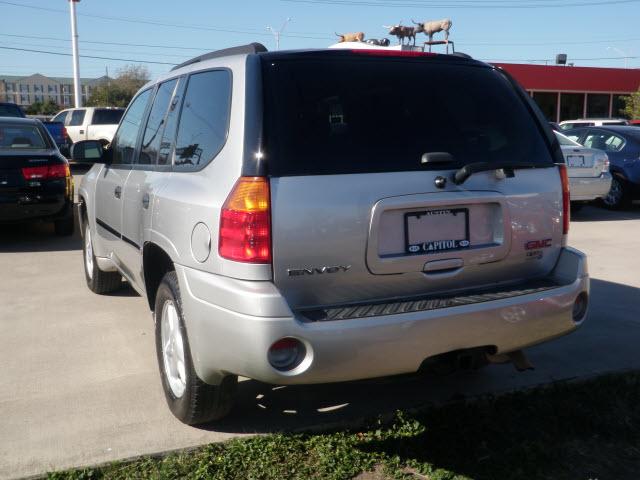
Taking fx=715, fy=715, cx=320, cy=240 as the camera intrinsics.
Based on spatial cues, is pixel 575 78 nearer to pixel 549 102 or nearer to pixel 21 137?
pixel 549 102

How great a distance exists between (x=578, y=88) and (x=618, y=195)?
2738cm

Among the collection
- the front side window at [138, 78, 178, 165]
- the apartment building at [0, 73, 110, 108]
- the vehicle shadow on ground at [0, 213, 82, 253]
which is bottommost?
the vehicle shadow on ground at [0, 213, 82, 253]

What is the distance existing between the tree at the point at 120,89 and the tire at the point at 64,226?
190ft

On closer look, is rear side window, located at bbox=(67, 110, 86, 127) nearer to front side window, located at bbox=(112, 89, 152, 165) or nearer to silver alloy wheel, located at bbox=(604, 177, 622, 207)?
silver alloy wheel, located at bbox=(604, 177, 622, 207)

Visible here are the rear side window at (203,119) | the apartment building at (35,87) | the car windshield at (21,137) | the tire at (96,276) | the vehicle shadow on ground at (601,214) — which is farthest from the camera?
the apartment building at (35,87)

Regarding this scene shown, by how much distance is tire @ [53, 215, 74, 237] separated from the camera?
961cm

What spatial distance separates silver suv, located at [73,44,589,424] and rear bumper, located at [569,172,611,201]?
8.26 m

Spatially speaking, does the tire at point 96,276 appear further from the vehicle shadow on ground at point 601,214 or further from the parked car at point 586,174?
the vehicle shadow on ground at point 601,214

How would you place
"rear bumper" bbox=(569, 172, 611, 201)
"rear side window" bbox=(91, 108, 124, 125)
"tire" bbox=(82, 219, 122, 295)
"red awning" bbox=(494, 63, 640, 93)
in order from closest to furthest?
"tire" bbox=(82, 219, 122, 295)
"rear bumper" bbox=(569, 172, 611, 201)
"rear side window" bbox=(91, 108, 124, 125)
"red awning" bbox=(494, 63, 640, 93)

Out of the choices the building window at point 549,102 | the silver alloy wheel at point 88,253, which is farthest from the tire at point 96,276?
the building window at point 549,102

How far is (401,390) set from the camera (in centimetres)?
441

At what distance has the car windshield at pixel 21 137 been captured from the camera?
919cm

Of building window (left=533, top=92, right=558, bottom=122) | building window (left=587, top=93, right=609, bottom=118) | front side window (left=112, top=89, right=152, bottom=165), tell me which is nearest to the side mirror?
front side window (left=112, top=89, right=152, bottom=165)

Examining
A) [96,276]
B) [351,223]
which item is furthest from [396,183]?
[96,276]
